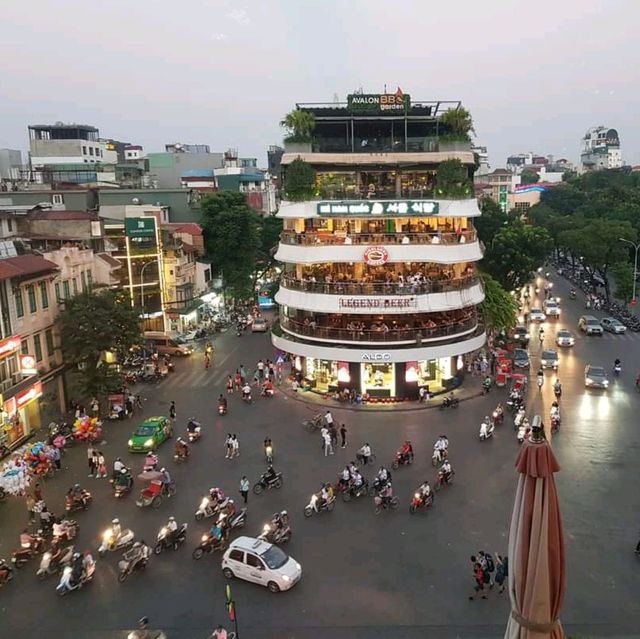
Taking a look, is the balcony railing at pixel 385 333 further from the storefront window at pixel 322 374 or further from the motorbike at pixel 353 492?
the motorbike at pixel 353 492

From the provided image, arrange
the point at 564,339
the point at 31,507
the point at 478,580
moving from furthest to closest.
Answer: the point at 564,339, the point at 31,507, the point at 478,580

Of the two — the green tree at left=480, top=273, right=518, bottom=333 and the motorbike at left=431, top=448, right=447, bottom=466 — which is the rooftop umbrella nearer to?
the motorbike at left=431, top=448, right=447, bottom=466

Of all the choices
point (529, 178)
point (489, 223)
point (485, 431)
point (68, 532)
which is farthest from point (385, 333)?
point (529, 178)

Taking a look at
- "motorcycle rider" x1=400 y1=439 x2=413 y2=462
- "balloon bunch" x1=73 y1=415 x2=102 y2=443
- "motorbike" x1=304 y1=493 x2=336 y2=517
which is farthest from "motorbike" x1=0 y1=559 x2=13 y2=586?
"motorcycle rider" x1=400 y1=439 x2=413 y2=462

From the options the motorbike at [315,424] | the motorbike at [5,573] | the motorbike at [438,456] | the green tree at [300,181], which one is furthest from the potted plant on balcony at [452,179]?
the motorbike at [5,573]

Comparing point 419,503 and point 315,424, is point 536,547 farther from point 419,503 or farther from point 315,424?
point 315,424

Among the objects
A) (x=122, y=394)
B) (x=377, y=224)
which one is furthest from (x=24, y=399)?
(x=377, y=224)
